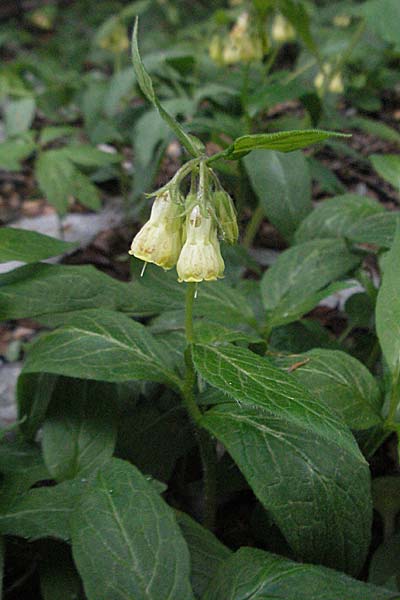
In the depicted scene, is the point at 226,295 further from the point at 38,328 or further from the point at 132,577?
the point at 38,328

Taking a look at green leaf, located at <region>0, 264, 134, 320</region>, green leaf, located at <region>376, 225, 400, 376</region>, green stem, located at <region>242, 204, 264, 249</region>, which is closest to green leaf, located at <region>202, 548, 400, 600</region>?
green leaf, located at <region>376, 225, 400, 376</region>

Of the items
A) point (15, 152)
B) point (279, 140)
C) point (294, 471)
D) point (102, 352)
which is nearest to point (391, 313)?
point (294, 471)

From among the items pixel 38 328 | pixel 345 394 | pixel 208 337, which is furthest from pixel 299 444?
pixel 38 328

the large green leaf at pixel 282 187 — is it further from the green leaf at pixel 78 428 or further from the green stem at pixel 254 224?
the green leaf at pixel 78 428

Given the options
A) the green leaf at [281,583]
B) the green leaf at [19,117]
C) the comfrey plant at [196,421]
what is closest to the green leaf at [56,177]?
the green leaf at [19,117]

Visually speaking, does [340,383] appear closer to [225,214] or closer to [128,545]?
[225,214]

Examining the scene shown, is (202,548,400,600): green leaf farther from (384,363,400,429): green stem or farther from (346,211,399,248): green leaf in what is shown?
(346,211,399,248): green leaf
